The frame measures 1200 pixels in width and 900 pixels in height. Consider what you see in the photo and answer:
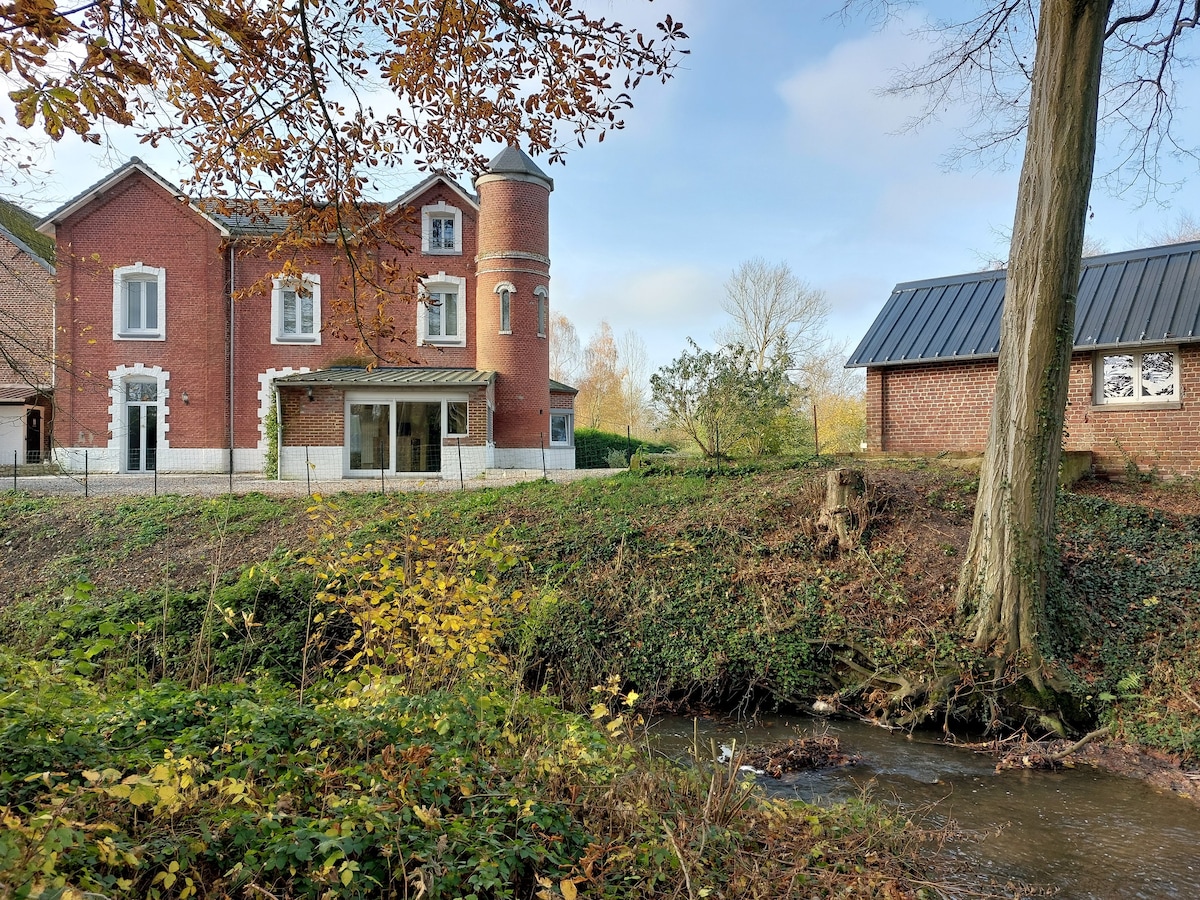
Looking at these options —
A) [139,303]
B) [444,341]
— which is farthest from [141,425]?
[444,341]

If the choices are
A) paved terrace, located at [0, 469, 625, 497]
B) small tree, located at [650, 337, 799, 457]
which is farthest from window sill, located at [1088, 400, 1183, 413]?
paved terrace, located at [0, 469, 625, 497]

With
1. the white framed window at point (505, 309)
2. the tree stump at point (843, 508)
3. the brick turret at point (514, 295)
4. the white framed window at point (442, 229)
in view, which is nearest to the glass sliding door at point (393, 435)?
the brick turret at point (514, 295)

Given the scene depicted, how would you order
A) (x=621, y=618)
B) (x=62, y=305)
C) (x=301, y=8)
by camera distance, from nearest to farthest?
(x=301, y=8) < (x=621, y=618) < (x=62, y=305)

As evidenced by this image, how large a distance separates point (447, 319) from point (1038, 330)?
58.7ft

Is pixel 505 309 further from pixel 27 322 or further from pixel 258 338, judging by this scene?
pixel 27 322

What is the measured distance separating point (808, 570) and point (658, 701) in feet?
8.82

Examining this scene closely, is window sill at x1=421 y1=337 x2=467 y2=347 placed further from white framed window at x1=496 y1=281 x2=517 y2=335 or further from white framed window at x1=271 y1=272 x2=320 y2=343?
white framed window at x1=271 y1=272 x2=320 y2=343

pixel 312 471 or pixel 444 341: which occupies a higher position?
pixel 444 341

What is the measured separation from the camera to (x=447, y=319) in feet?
75.0

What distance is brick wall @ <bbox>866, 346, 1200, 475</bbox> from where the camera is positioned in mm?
13281

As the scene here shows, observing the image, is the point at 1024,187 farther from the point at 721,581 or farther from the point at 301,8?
the point at 301,8

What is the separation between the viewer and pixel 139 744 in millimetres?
3523

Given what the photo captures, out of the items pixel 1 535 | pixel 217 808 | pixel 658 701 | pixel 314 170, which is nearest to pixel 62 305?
pixel 1 535

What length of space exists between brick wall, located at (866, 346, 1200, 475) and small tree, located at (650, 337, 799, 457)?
2.03 metres
